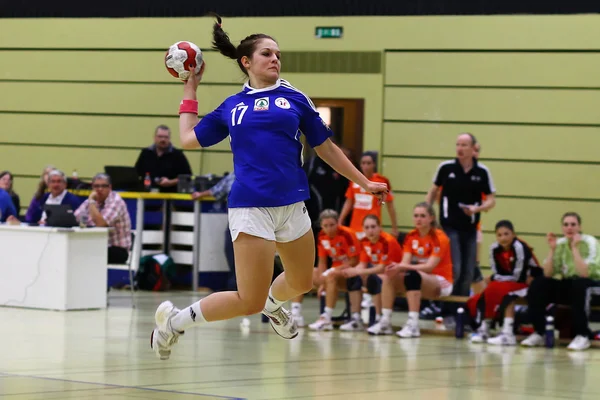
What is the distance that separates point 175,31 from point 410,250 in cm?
702

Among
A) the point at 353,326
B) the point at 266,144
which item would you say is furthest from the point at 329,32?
the point at 266,144


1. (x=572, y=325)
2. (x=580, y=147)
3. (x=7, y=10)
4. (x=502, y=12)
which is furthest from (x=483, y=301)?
(x=7, y=10)

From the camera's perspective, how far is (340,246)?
11812mm

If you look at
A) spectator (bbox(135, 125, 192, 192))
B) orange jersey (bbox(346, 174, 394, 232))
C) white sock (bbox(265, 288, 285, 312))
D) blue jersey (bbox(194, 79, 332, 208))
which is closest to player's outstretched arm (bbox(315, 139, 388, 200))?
blue jersey (bbox(194, 79, 332, 208))

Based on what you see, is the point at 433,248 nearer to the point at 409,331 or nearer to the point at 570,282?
the point at 409,331

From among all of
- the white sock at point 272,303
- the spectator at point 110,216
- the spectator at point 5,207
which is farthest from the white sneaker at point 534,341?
the spectator at point 5,207

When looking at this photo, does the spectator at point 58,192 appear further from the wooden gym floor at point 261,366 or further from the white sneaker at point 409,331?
the white sneaker at point 409,331

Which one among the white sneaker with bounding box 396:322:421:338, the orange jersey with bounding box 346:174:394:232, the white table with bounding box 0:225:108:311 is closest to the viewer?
the white sneaker with bounding box 396:322:421:338

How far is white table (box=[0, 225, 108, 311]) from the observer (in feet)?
40.9

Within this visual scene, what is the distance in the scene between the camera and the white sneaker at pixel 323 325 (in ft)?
37.9

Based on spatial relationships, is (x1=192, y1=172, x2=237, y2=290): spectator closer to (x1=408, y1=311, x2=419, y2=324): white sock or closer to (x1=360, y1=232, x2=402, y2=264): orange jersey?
(x1=360, y1=232, x2=402, y2=264): orange jersey

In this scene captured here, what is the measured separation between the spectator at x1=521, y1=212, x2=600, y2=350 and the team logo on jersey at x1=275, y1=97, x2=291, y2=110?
4.77 metres

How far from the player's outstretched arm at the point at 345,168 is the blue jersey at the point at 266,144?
0.60 ft

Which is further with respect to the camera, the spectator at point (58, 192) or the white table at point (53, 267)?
the spectator at point (58, 192)
